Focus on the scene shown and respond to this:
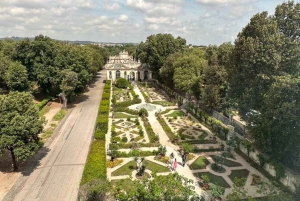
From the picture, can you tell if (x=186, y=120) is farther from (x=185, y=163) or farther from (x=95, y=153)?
(x=95, y=153)

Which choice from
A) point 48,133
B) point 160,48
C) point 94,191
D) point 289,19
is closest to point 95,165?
point 94,191

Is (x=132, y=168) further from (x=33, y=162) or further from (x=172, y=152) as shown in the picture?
Result: (x=33, y=162)

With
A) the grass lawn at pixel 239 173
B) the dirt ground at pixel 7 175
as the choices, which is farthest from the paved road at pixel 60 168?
the grass lawn at pixel 239 173

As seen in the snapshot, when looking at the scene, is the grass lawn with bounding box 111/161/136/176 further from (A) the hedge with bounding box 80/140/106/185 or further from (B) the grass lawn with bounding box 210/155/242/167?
(B) the grass lawn with bounding box 210/155/242/167

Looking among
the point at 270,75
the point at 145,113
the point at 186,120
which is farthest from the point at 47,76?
the point at 270,75

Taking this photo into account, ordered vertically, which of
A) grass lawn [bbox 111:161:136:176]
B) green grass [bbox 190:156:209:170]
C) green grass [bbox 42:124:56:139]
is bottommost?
green grass [bbox 42:124:56:139]

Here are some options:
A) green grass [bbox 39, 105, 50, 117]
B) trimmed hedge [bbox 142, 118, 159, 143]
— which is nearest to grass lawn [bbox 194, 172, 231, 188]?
trimmed hedge [bbox 142, 118, 159, 143]

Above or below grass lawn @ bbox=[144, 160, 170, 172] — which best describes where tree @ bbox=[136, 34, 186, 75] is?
above
